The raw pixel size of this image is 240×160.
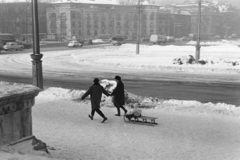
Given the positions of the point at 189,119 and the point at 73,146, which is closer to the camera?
the point at 73,146

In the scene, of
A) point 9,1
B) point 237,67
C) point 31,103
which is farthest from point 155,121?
point 9,1

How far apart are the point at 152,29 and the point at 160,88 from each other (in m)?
97.8

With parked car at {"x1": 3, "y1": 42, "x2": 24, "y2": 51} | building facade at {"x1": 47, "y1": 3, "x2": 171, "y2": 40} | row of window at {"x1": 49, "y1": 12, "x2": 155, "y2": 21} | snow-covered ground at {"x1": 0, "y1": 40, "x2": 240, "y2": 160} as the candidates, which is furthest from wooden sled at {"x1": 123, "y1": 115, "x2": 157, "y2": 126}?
row of window at {"x1": 49, "y1": 12, "x2": 155, "y2": 21}

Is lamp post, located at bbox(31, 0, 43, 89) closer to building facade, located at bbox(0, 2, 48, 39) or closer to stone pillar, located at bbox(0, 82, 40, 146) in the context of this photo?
stone pillar, located at bbox(0, 82, 40, 146)

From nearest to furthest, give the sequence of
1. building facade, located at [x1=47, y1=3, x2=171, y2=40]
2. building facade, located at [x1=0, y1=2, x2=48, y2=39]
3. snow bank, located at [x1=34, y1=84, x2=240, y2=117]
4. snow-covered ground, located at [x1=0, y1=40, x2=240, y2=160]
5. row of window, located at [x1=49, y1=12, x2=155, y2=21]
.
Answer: snow-covered ground, located at [x1=0, y1=40, x2=240, y2=160], snow bank, located at [x1=34, y1=84, x2=240, y2=117], building facade, located at [x1=0, y1=2, x2=48, y2=39], building facade, located at [x1=47, y1=3, x2=171, y2=40], row of window, located at [x1=49, y1=12, x2=155, y2=21]

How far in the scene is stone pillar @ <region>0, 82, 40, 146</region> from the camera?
6.02 m

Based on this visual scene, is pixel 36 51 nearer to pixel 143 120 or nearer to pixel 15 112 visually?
pixel 143 120

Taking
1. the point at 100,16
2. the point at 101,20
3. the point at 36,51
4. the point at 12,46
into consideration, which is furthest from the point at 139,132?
the point at 101,20

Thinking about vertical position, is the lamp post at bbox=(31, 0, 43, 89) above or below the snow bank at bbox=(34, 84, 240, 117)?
above

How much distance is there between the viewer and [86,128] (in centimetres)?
965

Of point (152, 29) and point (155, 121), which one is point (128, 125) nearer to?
point (155, 121)

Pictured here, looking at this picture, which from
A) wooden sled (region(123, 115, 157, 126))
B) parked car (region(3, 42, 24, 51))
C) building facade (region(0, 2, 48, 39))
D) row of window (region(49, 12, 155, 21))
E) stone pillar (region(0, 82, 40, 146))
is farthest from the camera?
row of window (region(49, 12, 155, 21))

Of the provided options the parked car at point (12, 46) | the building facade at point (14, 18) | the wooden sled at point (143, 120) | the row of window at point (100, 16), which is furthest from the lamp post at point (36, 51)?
the row of window at point (100, 16)

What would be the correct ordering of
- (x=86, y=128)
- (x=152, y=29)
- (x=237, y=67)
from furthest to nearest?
(x=152, y=29) → (x=237, y=67) → (x=86, y=128)
